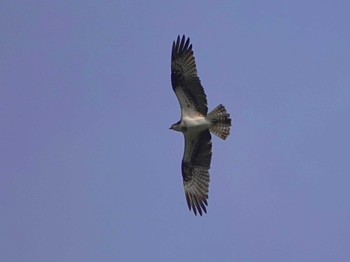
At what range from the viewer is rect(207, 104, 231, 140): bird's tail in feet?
110

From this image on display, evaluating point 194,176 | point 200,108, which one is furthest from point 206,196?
point 200,108

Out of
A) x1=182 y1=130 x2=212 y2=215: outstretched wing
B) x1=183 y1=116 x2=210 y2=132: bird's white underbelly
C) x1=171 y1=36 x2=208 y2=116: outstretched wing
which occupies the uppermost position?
x1=171 y1=36 x2=208 y2=116: outstretched wing

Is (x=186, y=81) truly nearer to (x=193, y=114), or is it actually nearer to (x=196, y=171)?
(x=193, y=114)

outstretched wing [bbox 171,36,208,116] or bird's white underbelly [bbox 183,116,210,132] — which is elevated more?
outstretched wing [bbox 171,36,208,116]

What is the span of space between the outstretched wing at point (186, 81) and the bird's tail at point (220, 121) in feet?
0.87

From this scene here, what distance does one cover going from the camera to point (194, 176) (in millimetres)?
34875

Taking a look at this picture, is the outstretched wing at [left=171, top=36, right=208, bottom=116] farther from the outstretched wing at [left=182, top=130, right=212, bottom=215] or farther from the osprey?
the outstretched wing at [left=182, top=130, right=212, bottom=215]

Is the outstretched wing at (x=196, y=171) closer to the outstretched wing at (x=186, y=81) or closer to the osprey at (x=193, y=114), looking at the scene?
the osprey at (x=193, y=114)

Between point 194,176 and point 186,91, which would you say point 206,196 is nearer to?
point 194,176

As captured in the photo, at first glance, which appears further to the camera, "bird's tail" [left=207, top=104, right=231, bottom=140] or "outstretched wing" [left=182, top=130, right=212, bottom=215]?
"outstretched wing" [left=182, top=130, right=212, bottom=215]

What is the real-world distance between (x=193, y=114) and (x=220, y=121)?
796mm

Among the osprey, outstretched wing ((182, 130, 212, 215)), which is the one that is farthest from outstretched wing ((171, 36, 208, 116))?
outstretched wing ((182, 130, 212, 215))

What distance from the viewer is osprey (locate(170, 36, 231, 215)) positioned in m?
33.6

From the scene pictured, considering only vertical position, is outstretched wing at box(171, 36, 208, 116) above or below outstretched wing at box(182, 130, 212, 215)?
above
